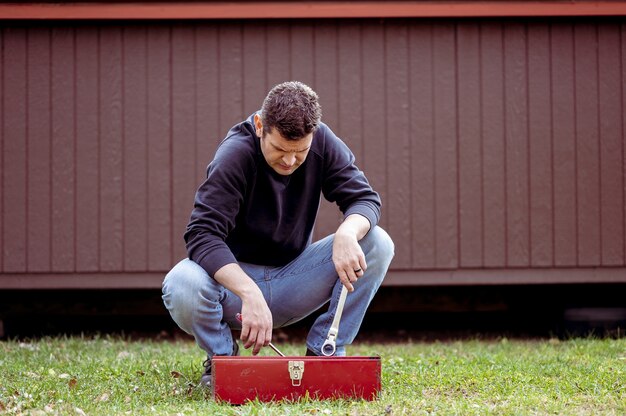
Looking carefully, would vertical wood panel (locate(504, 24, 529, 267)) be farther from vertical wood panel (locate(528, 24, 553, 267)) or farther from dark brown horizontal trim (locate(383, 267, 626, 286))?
dark brown horizontal trim (locate(383, 267, 626, 286))

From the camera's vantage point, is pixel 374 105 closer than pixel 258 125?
No

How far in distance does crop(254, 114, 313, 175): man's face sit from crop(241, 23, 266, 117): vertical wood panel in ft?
9.00

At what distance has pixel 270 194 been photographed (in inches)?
134

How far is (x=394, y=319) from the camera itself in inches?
293

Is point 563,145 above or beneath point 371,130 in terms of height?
beneath

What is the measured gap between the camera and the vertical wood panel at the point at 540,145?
5984 mm

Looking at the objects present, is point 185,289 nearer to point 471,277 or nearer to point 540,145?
point 471,277

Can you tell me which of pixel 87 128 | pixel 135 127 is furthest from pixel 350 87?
pixel 87 128

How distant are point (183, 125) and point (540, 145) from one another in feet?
8.88

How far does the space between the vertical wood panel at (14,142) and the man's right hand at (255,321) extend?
3.47 meters

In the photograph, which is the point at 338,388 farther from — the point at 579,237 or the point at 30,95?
the point at 30,95

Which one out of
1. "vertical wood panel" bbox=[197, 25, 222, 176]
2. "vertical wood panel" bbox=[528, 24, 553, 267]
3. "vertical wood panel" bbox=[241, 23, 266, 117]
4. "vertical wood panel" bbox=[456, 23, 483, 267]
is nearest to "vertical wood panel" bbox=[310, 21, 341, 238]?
"vertical wood panel" bbox=[241, 23, 266, 117]

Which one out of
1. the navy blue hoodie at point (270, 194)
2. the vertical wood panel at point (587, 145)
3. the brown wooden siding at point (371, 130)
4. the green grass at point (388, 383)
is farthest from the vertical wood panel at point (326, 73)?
the navy blue hoodie at point (270, 194)

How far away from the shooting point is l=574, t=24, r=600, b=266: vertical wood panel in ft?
19.6
